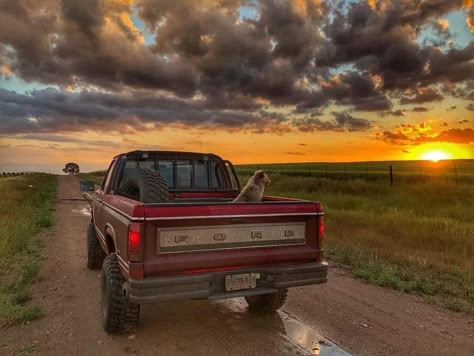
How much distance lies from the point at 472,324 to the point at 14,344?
5.55 meters

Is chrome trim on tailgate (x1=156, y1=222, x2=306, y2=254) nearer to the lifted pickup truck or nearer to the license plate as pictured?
the lifted pickup truck

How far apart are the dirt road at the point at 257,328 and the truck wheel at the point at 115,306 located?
0.14m

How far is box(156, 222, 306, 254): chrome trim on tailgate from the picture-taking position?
3.84 meters

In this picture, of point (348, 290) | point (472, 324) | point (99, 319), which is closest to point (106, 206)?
point (99, 319)

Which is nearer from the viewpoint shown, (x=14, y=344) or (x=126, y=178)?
(x=14, y=344)

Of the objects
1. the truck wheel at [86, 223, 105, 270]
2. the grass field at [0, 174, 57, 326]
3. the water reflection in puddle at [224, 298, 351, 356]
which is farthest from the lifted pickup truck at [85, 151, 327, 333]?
the truck wheel at [86, 223, 105, 270]

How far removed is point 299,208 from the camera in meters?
4.46

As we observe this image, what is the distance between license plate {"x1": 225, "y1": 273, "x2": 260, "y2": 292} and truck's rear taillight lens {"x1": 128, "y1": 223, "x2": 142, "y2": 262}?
959mm

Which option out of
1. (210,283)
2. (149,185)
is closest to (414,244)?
(210,283)

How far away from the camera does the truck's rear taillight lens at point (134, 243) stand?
3693mm

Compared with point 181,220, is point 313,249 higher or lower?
lower

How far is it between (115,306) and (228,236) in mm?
1523

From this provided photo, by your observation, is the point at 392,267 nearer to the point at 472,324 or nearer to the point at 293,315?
the point at 472,324

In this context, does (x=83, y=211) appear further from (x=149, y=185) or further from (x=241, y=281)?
(x=241, y=281)
